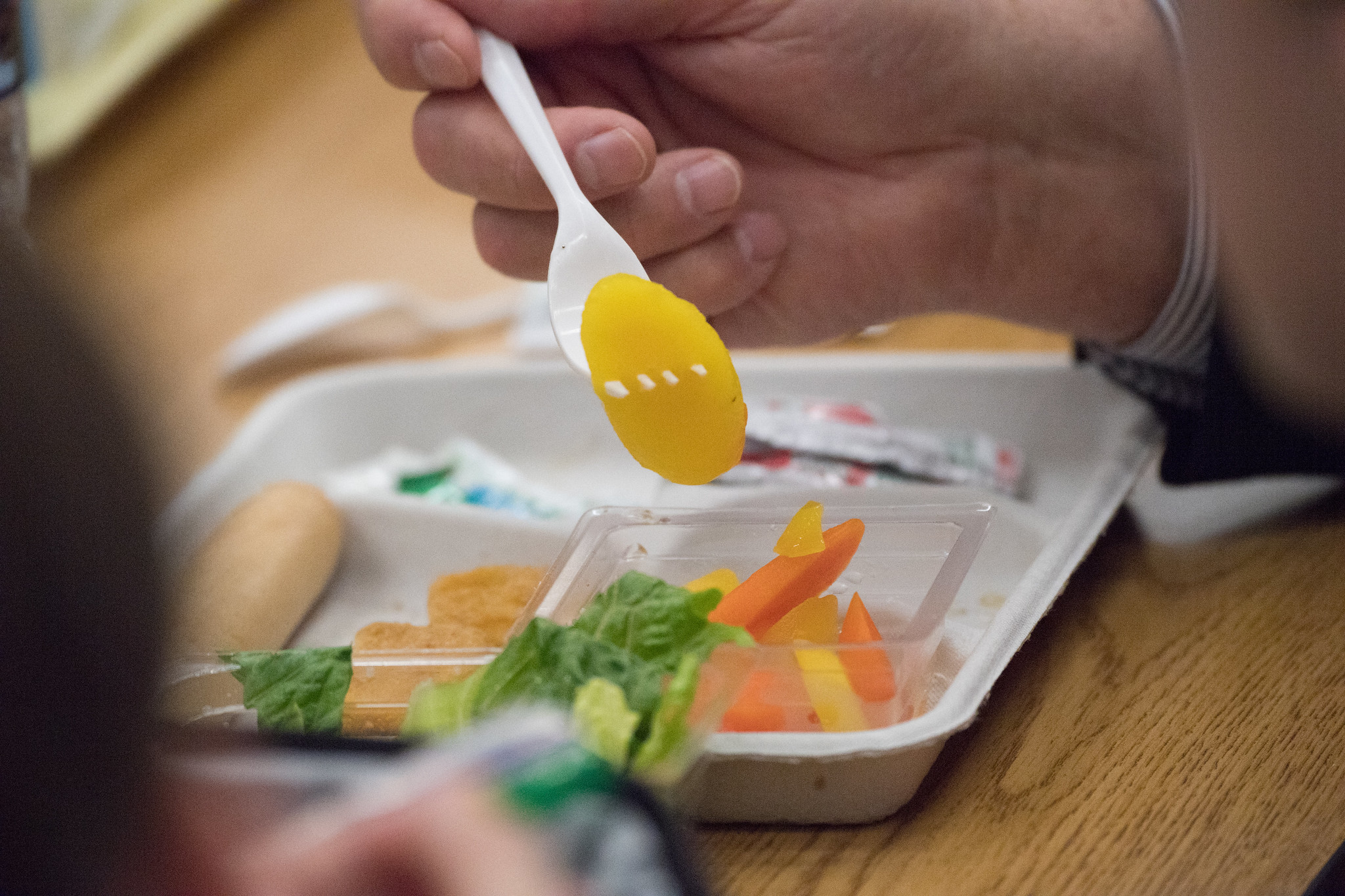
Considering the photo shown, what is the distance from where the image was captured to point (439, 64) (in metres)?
0.79

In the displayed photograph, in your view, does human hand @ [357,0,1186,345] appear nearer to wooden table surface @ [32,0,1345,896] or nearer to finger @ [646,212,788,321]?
finger @ [646,212,788,321]

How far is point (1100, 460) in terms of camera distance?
921mm

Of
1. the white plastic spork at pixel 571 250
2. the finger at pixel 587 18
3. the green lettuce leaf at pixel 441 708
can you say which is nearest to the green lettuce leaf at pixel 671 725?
the green lettuce leaf at pixel 441 708

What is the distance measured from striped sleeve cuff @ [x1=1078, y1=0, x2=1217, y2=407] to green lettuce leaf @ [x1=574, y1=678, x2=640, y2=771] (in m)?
0.59

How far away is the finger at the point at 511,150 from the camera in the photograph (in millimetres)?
792

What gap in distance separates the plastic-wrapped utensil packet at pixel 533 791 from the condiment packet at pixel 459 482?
533 millimetres

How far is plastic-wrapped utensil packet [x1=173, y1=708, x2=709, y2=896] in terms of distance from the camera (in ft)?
1.24

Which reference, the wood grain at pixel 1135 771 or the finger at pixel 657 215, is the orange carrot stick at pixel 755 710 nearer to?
the wood grain at pixel 1135 771

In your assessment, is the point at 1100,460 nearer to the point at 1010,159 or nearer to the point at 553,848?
the point at 1010,159

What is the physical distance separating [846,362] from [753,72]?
31cm

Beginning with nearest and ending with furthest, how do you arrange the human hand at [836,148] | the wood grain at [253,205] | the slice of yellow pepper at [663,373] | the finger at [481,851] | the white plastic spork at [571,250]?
1. the finger at [481,851]
2. the slice of yellow pepper at [663,373]
3. the white plastic spork at [571,250]
4. the human hand at [836,148]
5. the wood grain at [253,205]

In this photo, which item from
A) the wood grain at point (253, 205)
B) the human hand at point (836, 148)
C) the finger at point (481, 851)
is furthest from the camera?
the wood grain at point (253, 205)

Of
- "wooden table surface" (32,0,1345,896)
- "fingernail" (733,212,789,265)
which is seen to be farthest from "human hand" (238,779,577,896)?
"fingernail" (733,212,789,265)

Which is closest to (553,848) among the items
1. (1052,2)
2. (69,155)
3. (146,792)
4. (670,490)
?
(146,792)
